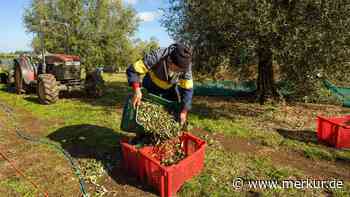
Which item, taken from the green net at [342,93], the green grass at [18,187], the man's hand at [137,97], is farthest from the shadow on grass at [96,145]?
the green net at [342,93]

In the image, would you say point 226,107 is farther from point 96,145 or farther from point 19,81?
point 19,81

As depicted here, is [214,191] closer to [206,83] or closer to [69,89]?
[69,89]

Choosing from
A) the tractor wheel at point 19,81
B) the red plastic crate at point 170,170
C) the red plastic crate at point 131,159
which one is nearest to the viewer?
the red plastic crate at point 170,170

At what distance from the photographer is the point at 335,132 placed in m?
5.08

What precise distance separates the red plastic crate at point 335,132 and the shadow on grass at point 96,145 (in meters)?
3.73

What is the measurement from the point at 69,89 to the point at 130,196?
638cm

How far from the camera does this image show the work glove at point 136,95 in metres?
3.57

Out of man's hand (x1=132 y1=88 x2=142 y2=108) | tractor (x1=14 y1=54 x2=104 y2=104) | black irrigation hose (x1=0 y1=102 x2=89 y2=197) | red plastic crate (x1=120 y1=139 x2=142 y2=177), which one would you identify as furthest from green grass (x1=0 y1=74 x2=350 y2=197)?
man's hand (x1=132 y1=88 x2=142 y2=108)

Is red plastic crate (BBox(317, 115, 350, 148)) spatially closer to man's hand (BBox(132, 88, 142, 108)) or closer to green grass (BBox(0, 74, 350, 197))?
green grass (BBox(0, 74, 350, 197))

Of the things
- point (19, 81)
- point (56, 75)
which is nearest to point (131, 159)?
point (56, 75)

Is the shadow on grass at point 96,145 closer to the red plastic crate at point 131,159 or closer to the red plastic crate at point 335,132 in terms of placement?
the red plastic crate at point 131,159

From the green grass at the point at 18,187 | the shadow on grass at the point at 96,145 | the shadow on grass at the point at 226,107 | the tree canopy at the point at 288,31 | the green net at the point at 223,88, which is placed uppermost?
the tree canopy at the point at 288,31

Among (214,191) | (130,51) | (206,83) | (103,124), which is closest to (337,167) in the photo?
(214,191)

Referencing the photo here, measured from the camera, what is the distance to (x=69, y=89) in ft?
29.1
